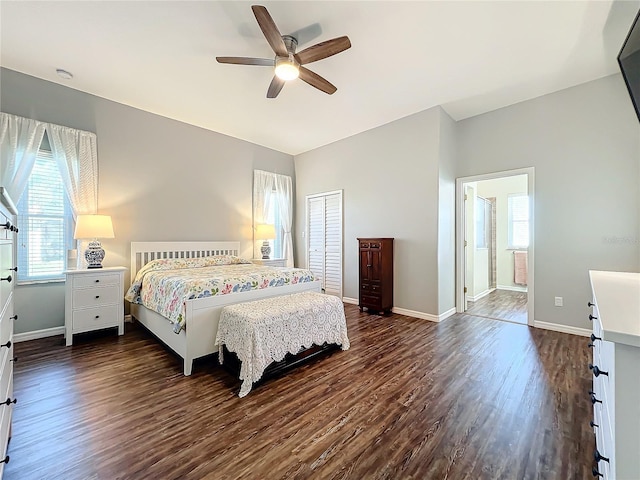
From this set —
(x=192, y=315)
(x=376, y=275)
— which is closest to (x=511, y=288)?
(x=376, y=275)

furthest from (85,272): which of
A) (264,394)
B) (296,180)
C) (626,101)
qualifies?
(626,101)

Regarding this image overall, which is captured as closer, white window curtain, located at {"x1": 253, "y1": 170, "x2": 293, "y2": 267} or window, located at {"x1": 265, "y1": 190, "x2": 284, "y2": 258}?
white window curtain, located at {"x1": 253, "y1": 170, "x2": 293, "y2": 267}

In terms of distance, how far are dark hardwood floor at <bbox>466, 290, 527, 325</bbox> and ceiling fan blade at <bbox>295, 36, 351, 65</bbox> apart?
4021mm

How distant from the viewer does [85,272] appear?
3.12 metres

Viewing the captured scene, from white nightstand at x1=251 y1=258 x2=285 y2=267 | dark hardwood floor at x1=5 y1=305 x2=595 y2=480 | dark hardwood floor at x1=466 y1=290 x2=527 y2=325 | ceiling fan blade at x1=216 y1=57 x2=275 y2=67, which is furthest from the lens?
white nightstand at x1=251 y1=258 x2=285 y2=267

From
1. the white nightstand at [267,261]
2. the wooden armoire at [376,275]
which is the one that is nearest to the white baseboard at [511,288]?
the wooden armoire at [376,275]

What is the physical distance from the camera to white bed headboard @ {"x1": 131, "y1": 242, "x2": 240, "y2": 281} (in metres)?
3.92

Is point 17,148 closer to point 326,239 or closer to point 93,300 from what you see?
point 93,300

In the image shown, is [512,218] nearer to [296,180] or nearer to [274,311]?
[296,180]

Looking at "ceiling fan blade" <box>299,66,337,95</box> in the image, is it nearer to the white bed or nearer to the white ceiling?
the white ceiling

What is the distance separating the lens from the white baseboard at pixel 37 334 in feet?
10.2

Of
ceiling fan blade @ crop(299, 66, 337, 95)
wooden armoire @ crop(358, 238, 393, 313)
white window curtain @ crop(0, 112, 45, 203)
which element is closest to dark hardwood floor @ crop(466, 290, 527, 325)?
wooden armoire @ crop(358, 238, 393, 313)

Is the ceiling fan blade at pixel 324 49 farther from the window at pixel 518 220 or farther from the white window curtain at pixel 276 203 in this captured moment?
the window at pixel 518 220

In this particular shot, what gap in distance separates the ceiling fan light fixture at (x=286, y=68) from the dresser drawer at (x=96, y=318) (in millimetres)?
3216
